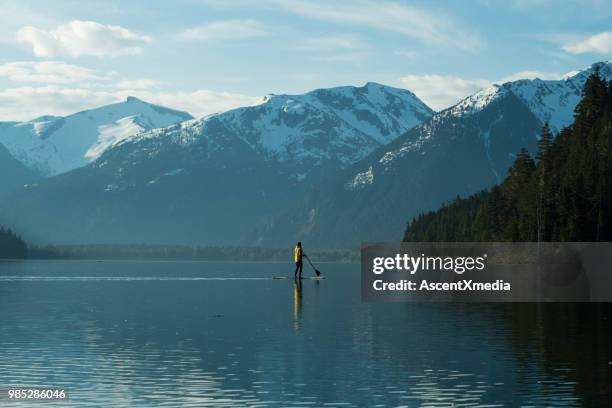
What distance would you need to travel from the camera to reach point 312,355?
70.2m

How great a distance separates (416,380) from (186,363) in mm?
14618

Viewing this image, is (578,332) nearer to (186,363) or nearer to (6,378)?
(186,363)

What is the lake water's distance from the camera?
54531mm

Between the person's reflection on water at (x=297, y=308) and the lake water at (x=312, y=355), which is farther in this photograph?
the person's reflection on water at (x=297, y=308)

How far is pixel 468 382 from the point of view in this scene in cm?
5834

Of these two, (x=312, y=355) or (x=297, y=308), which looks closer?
(x=312, y=355)

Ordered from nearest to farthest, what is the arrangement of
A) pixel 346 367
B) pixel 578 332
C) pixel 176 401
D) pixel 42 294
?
pixel 176 401 < pixel 346 367 < pixel 578 332 < pixel 42 294

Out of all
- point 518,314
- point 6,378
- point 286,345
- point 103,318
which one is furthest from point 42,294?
point 6,378

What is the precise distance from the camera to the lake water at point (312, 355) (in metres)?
54.5

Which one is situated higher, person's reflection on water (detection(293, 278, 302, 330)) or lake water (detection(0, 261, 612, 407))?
person's reflection on water (detection(293, 278, 302, 330))

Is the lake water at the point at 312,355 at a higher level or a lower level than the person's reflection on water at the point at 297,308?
lower

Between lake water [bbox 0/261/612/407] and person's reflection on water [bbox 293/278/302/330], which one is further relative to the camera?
person's reflection on water [bbox 293/278/302/330]

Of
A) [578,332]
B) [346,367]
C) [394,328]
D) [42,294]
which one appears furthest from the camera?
[42,294]

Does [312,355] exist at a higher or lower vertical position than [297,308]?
lower
